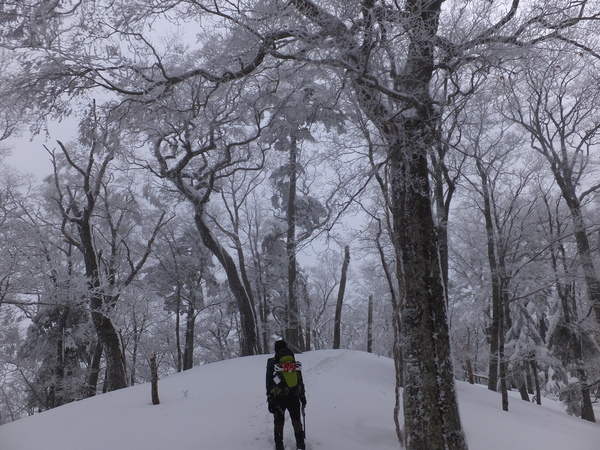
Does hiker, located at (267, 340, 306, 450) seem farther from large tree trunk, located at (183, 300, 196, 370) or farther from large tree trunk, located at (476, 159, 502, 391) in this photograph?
large tree trunk, located at (183, 300, 196, 370)

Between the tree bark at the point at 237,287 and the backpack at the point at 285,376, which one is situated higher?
the tree bark at the point at 237,287

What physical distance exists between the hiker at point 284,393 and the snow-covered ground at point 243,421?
394mm

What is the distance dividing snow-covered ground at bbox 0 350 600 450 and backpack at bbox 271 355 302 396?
32.9 inches

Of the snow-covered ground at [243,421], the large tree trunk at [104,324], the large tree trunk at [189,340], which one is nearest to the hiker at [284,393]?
the snow-covered ground at [243,421]

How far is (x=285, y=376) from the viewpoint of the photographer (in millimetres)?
5250

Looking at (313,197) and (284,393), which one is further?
(313,197)

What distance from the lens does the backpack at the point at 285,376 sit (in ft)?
17.1

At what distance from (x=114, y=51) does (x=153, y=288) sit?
684 inches

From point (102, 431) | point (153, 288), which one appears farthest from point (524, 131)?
point (153, 288)

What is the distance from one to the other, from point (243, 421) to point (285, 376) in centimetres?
165

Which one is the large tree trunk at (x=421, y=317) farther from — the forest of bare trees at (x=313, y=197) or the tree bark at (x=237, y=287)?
the tree bark at (x=237, y=287)

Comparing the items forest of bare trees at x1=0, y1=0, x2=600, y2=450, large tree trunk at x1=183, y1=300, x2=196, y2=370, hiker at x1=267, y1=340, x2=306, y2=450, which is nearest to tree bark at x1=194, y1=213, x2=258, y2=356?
forest of bare trees at x1=0, y1=0, x2=600, y2=450

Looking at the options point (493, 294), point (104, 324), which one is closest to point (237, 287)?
point (104, 324)

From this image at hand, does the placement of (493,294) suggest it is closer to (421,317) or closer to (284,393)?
(421,317)
